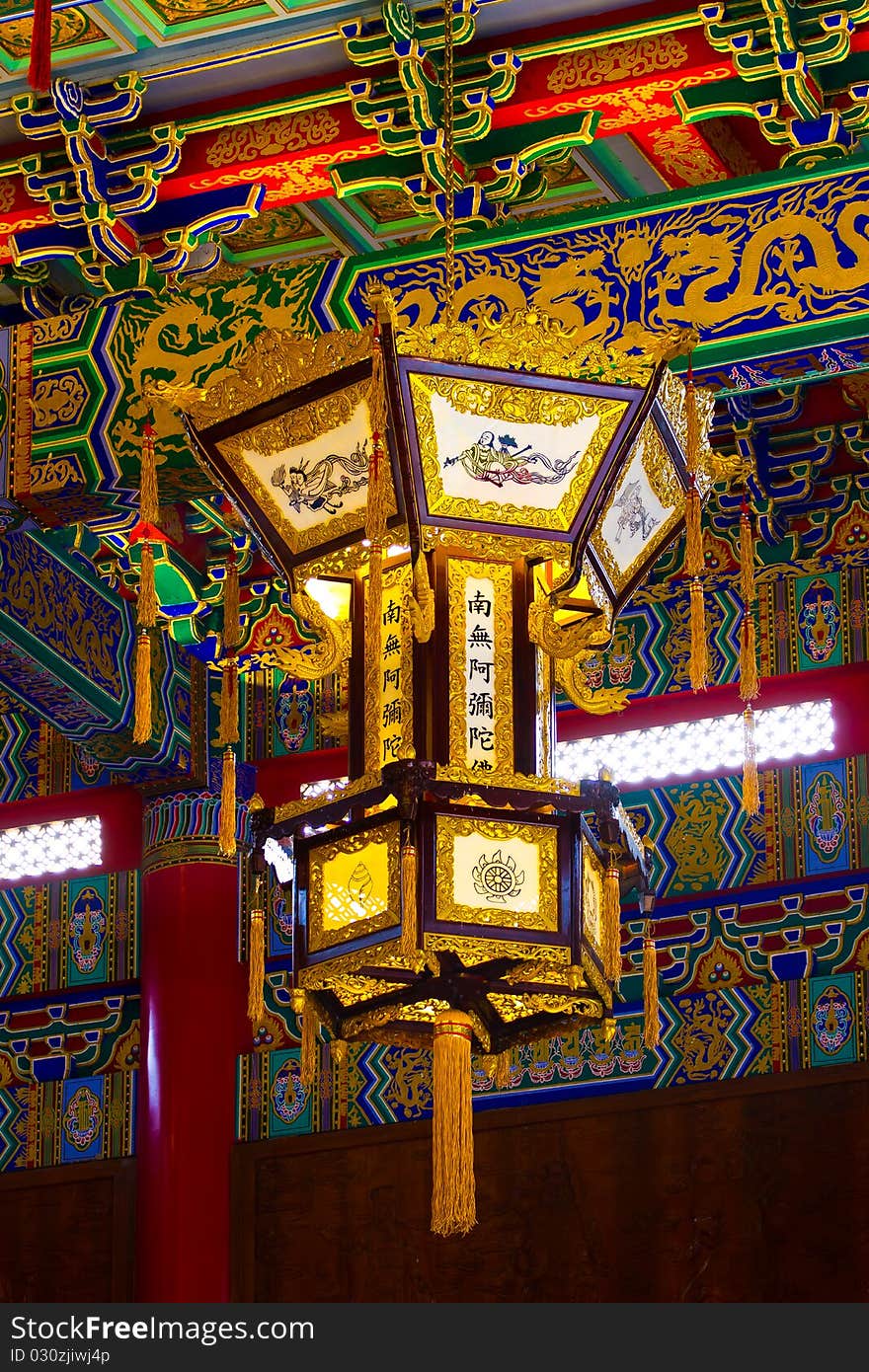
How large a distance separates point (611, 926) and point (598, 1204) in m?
1.97

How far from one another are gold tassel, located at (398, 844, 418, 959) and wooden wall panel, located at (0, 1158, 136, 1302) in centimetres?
278

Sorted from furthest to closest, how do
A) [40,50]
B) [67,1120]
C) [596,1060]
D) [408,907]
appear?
1. [67,1120]
2. [596,1060]
3. [408,907]
4. [40,50]

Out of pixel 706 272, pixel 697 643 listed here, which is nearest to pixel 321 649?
pixel 697 643

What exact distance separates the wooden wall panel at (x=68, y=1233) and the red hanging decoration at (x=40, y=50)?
3627 millimetres

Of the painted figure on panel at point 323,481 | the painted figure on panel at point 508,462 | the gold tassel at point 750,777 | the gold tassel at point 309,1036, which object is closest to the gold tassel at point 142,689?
the painted figure on panel at point 323,481

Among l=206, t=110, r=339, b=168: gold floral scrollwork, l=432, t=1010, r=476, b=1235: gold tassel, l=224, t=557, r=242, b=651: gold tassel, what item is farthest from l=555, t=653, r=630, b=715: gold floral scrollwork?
l=206, t=110, r=339, b=168: gold floral scrollwork

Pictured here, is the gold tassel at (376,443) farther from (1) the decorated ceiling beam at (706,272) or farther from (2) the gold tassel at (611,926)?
(2) the gold tassel at (611,926)

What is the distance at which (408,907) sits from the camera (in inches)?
195

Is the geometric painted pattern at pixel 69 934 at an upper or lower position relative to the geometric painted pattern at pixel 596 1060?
upper

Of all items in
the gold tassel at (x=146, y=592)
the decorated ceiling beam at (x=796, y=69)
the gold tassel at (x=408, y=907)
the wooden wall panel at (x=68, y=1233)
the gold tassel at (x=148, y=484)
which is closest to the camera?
the gold tassel at (x=408, y=907)

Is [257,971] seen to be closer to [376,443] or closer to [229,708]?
[229,708]

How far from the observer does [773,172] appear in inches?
228

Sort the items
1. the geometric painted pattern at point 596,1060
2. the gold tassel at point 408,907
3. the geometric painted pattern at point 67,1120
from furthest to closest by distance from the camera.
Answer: the geometric painted pattern at point 67,1120, the geometric painted pattern at point 596,1060, the gold tassel at point 408,907

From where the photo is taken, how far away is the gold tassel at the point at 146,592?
5.41m
